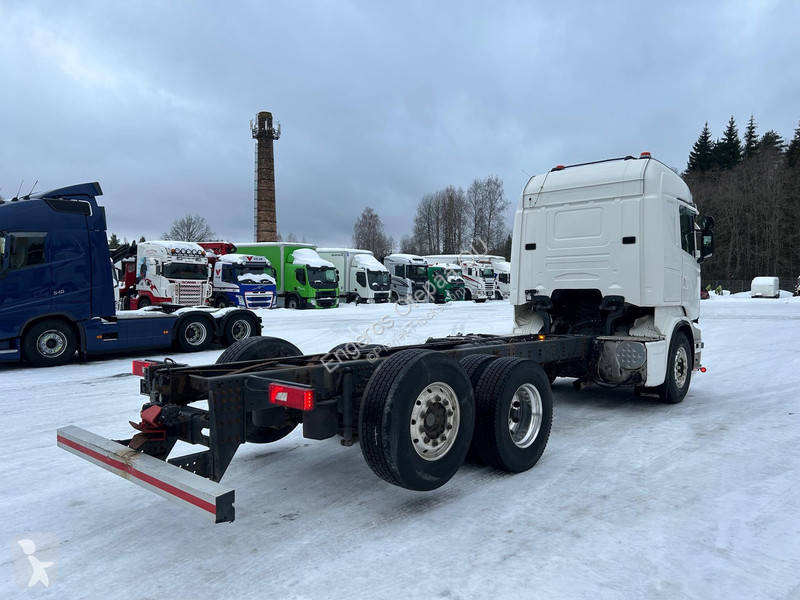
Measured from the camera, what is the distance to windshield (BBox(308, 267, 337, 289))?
29984 millimetres

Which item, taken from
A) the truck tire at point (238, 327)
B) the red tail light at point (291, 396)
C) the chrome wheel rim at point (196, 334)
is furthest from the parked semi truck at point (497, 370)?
the truck tire at point (238, 327)

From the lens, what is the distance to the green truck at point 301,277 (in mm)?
29828

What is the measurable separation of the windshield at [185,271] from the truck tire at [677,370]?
1788cm

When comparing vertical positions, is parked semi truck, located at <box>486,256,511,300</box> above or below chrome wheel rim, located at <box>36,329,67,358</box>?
above

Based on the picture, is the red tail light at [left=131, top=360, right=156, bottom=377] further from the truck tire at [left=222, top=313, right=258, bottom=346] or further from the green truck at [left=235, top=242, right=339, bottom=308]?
the green truck at [left=235, top=242, right=339, bottom=308]

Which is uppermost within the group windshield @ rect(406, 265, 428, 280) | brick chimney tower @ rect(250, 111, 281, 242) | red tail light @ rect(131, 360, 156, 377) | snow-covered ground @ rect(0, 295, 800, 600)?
brick chimney tower @ rect(250, 111, 281, 242)

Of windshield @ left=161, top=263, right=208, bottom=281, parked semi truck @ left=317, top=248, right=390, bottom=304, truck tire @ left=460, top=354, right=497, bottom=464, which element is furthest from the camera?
parked semi truck @ left=317, top=248, right=390, bottom=304

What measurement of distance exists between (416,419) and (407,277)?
33.2m

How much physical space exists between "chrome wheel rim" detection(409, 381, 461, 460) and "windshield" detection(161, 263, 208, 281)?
18599 mm

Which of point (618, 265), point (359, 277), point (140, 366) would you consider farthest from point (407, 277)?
point (140, 366)

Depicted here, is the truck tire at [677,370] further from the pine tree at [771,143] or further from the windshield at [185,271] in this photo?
the pine tree at [771,143]

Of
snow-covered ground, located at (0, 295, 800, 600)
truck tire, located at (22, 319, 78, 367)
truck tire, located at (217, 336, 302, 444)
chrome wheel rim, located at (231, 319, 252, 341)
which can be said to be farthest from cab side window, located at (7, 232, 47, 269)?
truck tire, located at (217, 336, 302, 444)

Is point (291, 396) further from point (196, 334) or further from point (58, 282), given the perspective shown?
point (196, 334)

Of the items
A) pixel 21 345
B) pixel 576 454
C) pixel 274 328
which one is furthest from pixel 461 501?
pixel 274 328
